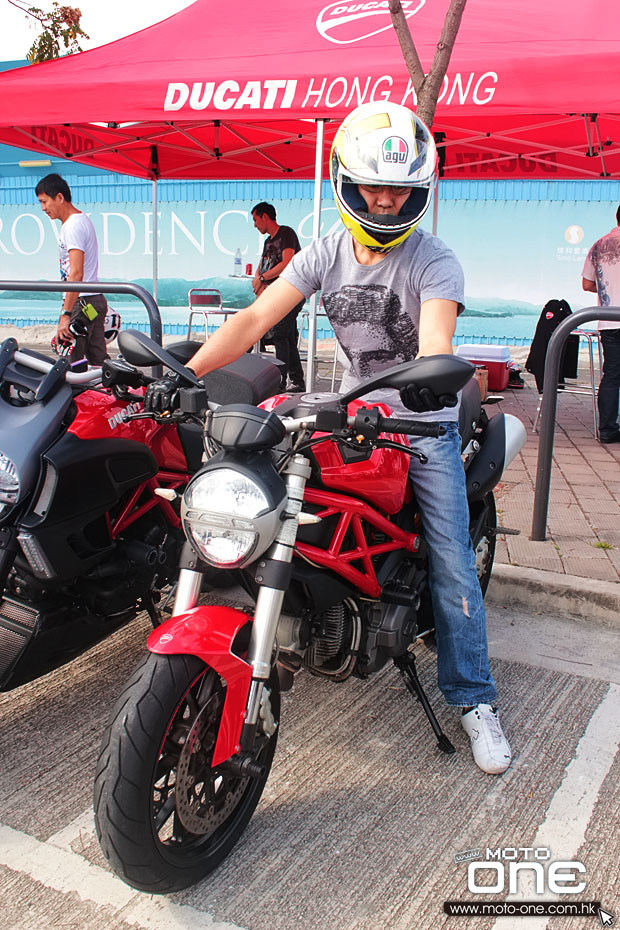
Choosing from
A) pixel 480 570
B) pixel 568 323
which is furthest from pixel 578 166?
pixel 480 570

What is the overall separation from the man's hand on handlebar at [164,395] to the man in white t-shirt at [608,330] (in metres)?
5.96

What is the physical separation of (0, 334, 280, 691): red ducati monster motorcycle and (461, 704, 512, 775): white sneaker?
1.21m

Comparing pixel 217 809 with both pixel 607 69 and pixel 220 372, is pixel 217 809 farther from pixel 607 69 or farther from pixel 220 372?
pixel 607 69

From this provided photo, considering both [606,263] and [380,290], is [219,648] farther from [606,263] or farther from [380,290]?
[606,263]

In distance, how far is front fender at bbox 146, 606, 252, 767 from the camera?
1.92 meters

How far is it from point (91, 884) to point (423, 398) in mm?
1517

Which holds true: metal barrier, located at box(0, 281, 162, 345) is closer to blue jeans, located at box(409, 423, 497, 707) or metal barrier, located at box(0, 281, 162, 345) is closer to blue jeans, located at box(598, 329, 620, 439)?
blue jeans, located at box(409, 423, 497, 707)

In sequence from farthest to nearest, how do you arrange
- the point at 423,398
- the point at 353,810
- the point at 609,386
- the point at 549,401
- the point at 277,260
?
the point at 277,260 < the point at 609,386 < the point at 549,401 < the point at 353,810 < the point at 423,398

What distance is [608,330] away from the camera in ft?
24.0

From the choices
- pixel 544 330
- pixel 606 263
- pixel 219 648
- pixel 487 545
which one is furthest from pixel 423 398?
pixel 544 330

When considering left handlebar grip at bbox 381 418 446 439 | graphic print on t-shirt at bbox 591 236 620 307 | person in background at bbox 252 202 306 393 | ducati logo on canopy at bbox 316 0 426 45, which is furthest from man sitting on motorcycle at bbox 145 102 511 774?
person in background at bbox 252 202 306 393

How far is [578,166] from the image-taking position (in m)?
10.1

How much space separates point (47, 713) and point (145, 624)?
812mm

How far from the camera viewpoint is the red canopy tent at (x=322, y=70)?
5.93 m
